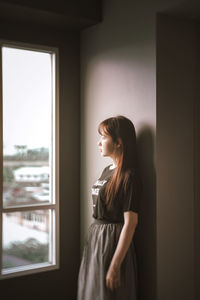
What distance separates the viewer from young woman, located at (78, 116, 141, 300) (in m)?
2.54

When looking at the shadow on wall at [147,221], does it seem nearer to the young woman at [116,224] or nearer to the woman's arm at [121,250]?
the young woman at [116,224]

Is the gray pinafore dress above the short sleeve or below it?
below

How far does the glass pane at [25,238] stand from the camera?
313cm

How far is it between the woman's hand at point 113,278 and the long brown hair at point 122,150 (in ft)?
1.31

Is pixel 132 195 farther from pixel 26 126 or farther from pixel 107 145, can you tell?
pixel 26 126

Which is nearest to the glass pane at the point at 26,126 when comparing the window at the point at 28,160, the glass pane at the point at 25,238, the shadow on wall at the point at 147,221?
the window at the point at 28,160

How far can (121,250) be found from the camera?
253 cm

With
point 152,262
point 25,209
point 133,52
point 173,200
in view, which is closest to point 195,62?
point 133,52

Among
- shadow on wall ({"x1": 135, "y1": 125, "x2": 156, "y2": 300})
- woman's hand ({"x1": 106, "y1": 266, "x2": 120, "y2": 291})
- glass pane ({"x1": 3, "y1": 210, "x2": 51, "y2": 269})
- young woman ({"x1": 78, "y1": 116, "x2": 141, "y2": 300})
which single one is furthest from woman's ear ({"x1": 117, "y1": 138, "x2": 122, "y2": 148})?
glass pane ({"x1": 3, "y1": 210, "x2": 51, "y2": 269})

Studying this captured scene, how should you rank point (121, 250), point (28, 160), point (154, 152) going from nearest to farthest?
point (121, 250) < point (154, 152) < point (28, 160)

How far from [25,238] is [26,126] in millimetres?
896

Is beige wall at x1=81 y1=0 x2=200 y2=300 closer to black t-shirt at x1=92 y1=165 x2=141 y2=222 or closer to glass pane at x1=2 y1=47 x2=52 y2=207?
black t-shirt at x1=92 y1=165 x2=141 y2=222

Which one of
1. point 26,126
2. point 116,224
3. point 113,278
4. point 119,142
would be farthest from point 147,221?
point 26,126

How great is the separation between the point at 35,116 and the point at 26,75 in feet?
1.09
